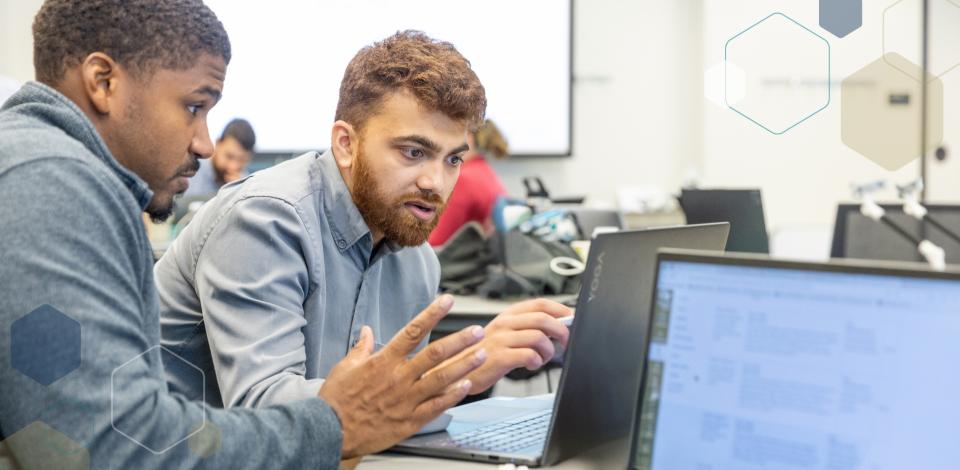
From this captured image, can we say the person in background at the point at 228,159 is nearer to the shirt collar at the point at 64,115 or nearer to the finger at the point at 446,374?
the shirt collar at the point at 64,115

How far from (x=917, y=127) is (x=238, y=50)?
384cm

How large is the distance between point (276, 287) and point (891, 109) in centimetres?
444

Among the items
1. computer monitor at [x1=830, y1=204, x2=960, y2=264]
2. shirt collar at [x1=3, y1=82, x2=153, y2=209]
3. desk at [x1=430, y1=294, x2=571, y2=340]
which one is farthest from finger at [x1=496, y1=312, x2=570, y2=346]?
computer monitor at [x1=830, y1=204, x2=960, y2=264]

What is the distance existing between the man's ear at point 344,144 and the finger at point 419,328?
0.66 m

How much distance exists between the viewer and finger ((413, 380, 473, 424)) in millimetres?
975

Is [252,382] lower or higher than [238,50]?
lower

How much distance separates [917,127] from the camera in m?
4.81

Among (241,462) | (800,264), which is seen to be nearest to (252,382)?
(241,462)

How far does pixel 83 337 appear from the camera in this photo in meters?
0.81

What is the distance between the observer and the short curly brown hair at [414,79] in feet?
4.97

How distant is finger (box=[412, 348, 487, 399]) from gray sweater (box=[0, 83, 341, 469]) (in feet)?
0.39

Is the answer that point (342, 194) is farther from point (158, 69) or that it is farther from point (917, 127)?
point (917, 127)

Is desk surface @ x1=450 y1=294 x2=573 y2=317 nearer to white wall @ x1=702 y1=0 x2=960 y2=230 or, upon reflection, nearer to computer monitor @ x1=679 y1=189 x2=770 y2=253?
computer monitor @ x1=679 y1=189 x2=770 y2=253
